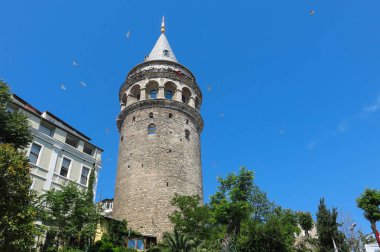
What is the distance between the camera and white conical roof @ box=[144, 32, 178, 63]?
1691 inches

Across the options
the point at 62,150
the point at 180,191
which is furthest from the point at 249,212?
the point at 62,150

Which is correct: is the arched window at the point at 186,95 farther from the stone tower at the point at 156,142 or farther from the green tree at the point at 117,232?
the green tree at the point at 117,232

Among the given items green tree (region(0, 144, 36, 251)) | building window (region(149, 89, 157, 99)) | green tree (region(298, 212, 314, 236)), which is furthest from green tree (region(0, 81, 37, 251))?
green tree (region(298, 212, 314, 236))

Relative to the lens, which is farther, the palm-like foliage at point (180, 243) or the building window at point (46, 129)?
the building window at point (46, 129)

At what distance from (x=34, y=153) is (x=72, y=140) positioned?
4.29 metres

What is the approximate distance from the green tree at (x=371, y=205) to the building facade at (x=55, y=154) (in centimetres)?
1938

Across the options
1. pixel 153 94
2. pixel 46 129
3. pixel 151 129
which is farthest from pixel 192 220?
pixel 153 94

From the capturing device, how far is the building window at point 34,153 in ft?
83.7

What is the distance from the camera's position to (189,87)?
4144 centimetres

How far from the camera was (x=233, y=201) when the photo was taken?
29.9 m

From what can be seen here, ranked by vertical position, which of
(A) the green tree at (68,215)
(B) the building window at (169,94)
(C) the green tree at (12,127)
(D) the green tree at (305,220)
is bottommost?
(A) the green tree at (68,215)

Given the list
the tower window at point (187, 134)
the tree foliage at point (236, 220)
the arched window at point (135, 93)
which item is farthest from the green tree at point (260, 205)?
the arched window at point (135, 93)

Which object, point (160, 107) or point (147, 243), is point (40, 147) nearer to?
point (147, 243)

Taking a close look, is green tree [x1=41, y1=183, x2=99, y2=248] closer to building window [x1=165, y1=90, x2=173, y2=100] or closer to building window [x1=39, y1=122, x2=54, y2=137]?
building window [x1=39, y1=122, x2=54, y2=137]
